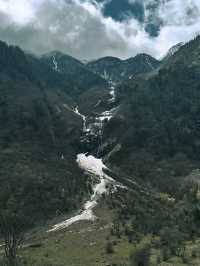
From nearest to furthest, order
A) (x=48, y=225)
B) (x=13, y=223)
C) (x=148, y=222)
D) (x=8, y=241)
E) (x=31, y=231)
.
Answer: (x=8, y=241), (x=13, y=223), (x=148, y=222), (x=31, y=231), (x=48, y=225)

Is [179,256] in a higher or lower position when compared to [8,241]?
lower

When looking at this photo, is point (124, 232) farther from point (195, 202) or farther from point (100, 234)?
point (195, 202)

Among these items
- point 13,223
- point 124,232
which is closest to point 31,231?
point 124,232

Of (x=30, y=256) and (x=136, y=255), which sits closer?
(x=136, y=255)

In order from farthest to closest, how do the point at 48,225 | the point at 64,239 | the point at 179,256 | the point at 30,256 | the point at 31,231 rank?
the point at 48,225 → the point at 31,231 → the point at 64,239 → the point at 30,256 → the point at 179,256

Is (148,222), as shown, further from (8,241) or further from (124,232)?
(8,241)

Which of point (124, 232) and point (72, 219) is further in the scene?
point (72, 219)

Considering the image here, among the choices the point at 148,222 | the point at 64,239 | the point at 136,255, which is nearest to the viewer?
the point at 136,255

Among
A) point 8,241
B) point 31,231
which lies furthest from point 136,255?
point 31,231

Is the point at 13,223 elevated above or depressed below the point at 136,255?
above
